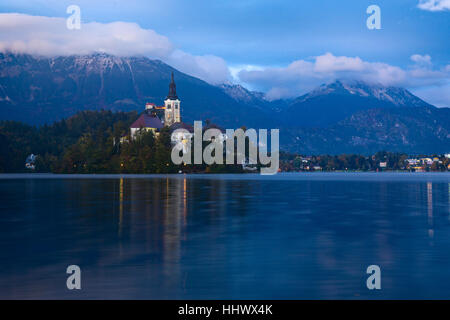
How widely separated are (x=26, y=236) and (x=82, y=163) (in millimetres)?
165541

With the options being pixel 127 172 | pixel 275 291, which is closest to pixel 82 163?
pixel 127 172

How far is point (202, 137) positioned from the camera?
191875mm

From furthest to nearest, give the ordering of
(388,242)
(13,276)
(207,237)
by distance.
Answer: (207,237) → (388,242) → (13,276)

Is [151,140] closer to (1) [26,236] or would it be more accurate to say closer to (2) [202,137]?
(2) [202,137]

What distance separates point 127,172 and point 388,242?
16562 cm

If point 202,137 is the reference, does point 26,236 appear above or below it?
below

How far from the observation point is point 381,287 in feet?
44.9
